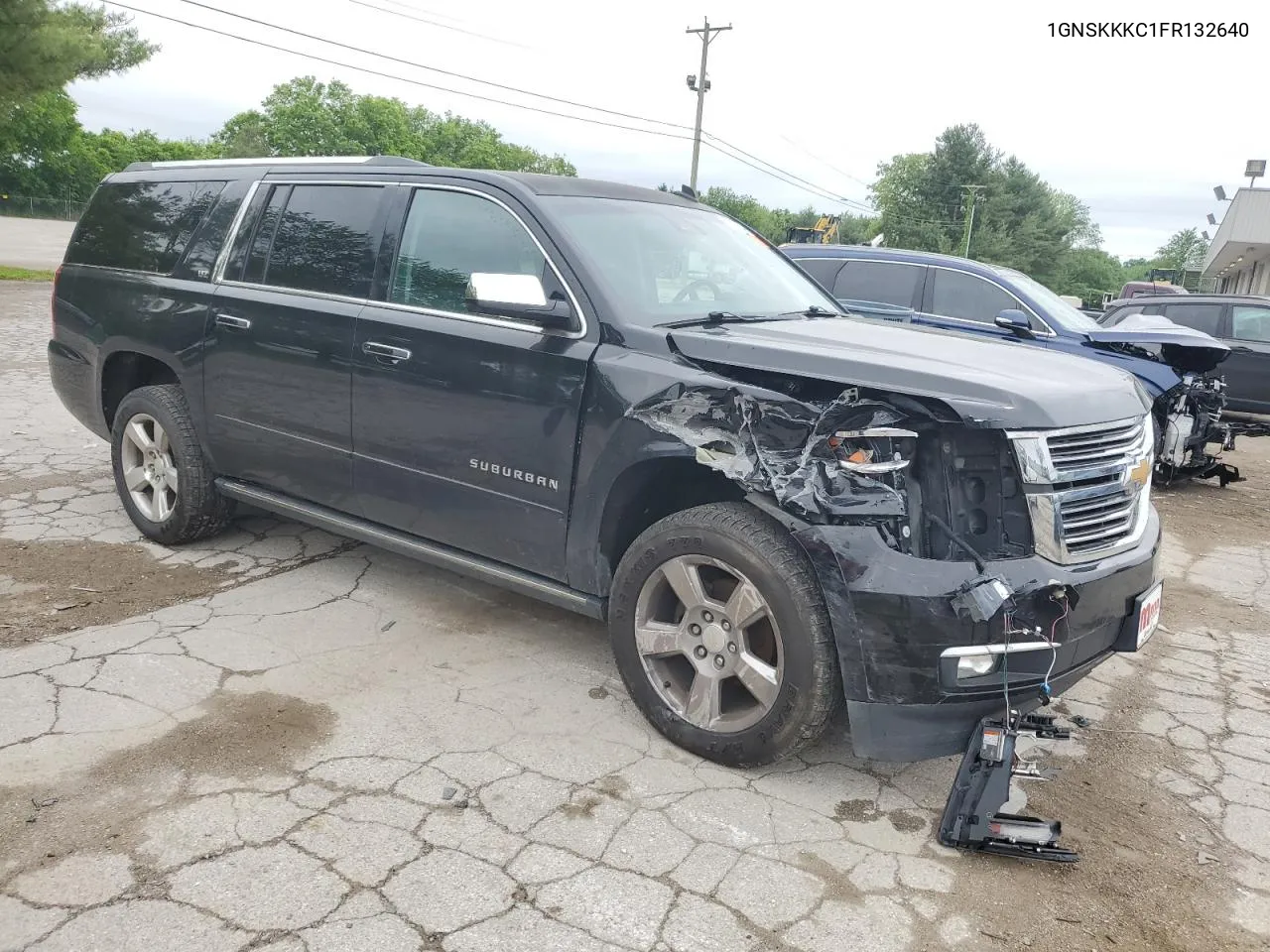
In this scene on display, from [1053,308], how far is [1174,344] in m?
1.07

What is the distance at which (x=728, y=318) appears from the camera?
3.74m

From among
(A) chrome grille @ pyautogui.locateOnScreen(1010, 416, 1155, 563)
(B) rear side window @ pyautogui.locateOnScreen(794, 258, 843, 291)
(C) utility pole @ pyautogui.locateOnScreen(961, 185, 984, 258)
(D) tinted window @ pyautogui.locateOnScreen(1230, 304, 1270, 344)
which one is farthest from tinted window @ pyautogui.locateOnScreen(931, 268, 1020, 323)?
(C) utility pole @ pyautogui.locateOnScreen(961, 185, 984, 258)

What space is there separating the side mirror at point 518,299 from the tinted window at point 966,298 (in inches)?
228

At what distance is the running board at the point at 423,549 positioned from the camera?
12.0 feet

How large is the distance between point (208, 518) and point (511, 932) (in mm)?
3464

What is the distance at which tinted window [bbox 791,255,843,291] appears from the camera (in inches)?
353

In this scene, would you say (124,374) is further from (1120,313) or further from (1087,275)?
(1087,275)

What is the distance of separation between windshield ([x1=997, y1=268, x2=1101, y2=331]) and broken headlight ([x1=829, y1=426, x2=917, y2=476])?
19.6 feet

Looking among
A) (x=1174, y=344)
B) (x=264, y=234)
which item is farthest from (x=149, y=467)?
(x=1174, y=344)

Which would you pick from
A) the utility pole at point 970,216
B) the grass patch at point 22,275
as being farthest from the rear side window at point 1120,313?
the utility pole at point 970,216

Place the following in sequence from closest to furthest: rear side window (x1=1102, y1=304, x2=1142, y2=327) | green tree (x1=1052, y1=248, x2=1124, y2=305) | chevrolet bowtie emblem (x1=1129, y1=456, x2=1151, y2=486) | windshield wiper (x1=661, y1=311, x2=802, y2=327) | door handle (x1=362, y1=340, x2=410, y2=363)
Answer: chevrolet bowtie emblem (x1=1129, y1=456, x2=1151, y2=486), windshield wiper (x1=661, y1=311, x2=802, y2=327), door handle (x1=362, y1=340, x2=410, y2=363), rear side window (x1=1102, y1=304, x2=1142, y2=327), green tree (x1=1052, y1=248, x2=1124, y2=305)

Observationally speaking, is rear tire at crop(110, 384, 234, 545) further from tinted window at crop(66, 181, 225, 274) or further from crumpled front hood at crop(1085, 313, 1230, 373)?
crumpled front hood at crop(1085, 313, 1230, 373)

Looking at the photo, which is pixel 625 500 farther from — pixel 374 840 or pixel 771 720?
pixel 374 840

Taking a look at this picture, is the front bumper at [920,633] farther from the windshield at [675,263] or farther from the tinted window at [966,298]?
the tinted window at [966,298]
